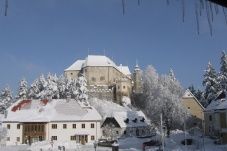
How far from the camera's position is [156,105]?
197 feet

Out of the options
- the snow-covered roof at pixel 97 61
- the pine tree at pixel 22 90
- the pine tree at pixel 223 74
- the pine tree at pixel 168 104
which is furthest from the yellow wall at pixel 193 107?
the pine tree at pixel 22 90

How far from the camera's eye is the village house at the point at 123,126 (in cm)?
5591

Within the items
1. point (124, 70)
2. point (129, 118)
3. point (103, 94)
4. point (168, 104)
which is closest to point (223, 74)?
point (168, 104)

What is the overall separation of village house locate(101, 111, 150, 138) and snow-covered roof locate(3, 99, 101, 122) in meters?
5.53

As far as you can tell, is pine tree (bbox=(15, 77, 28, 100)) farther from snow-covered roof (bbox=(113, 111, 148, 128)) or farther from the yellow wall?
the yellow wall

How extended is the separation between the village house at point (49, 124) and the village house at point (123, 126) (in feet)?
18.6

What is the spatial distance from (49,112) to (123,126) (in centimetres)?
1472

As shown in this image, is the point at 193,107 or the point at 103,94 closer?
the point at 193,107

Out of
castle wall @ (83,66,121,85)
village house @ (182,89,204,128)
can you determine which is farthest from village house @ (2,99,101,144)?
castle wall @ (83,66,121,85)

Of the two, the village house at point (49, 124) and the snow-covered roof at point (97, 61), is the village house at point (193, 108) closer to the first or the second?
the village house at point (49, 124)

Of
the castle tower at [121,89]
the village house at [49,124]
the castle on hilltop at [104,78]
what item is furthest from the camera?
the castle on hilltop at [104,78]

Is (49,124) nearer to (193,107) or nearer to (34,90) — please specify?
(34,90)

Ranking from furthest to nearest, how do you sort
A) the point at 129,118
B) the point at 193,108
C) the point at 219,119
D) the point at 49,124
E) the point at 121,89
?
the point at 121,89 → the point at 193,108 → the point at 129,118 → the point at 49,124 → the point at 219,119

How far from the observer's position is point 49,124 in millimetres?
49125
